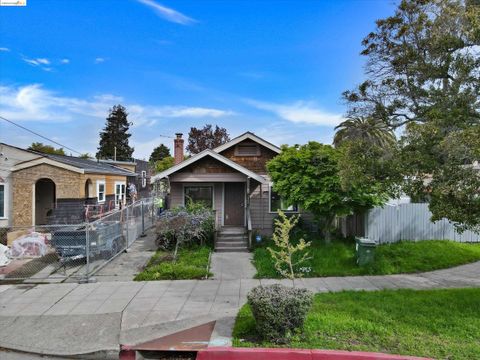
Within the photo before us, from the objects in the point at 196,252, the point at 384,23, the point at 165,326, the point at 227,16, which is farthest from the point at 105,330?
the point at 384,23

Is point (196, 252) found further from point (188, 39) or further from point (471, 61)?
point (471, 61)

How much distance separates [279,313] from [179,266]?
5.83m

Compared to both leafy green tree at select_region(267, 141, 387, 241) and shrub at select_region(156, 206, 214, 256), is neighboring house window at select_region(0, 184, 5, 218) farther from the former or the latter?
leafy green tree at select_region(267, 141, 387, 241)

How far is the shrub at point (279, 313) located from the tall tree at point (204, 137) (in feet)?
146

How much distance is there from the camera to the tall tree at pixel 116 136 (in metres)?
62.4

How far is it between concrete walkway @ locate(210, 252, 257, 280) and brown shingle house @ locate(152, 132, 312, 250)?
2.58m

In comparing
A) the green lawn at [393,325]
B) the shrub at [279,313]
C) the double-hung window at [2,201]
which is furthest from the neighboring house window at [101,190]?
the shrub at [279,313]

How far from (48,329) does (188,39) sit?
33.9 feet

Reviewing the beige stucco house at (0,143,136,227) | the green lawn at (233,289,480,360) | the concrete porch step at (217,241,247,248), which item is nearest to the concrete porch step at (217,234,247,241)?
the concrete porch step at (217,241,247,248)

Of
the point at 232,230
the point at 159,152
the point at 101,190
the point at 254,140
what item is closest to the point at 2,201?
the point at 101,190

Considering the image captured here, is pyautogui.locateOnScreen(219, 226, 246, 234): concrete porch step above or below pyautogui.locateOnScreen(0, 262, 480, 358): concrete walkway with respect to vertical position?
above

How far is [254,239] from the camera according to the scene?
48.9 ft

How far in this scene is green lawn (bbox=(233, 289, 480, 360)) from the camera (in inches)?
211

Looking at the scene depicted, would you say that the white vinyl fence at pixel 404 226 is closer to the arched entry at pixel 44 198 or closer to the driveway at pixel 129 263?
the driveway at pixel 129 263
